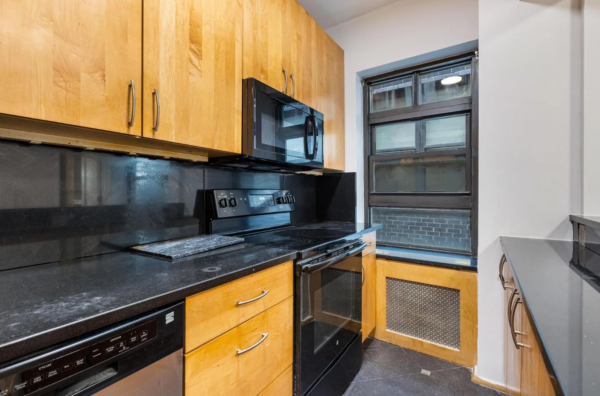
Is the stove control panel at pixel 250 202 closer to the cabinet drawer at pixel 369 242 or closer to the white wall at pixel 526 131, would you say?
the cabinet drawer at pixel 369 242

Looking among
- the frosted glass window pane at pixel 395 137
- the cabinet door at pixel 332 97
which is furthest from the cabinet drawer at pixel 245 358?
the frosted glass window pane at pixel 395 137

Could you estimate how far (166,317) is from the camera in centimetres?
73

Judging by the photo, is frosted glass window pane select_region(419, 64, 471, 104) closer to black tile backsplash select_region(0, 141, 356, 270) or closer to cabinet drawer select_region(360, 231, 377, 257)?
cabinet drawer select_region(360, 231, 377, 257)

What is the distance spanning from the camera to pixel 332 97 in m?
2.24

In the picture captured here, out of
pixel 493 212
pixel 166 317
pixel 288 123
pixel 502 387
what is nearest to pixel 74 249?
pixel 166 317

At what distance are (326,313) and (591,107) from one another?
5.61 ft

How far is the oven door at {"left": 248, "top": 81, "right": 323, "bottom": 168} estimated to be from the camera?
1.45 meters

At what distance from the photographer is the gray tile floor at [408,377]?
165cm

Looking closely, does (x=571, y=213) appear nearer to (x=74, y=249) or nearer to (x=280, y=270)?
(x=280, y=270)

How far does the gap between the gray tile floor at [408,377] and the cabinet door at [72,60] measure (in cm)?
190

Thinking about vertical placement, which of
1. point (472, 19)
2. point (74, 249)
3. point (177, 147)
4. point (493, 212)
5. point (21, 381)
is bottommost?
point (21, 381)

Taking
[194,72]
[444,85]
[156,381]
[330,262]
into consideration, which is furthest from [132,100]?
[444,85]

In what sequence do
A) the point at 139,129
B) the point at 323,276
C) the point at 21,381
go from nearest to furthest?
the point at 21,381 < the point at 139,129 < the point at 323,276

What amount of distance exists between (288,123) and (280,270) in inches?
35.7
